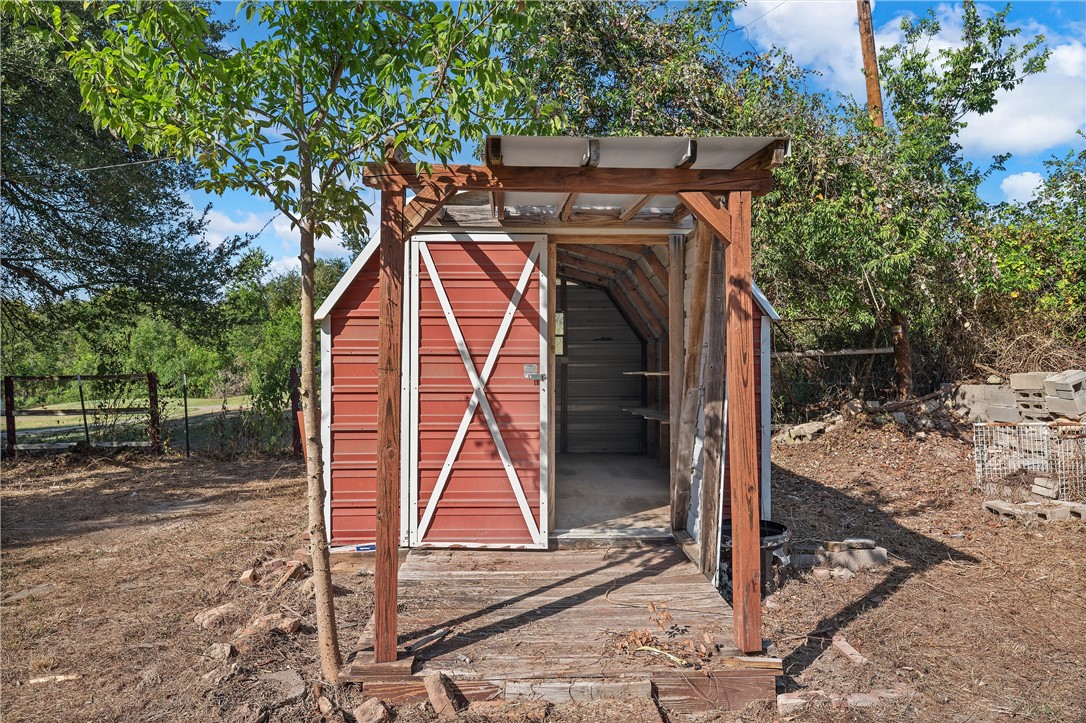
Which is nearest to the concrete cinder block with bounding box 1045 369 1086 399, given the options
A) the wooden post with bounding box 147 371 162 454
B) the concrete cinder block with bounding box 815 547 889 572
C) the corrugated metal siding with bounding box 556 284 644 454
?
the concrete cinder block with bounding box 815 547 889 572

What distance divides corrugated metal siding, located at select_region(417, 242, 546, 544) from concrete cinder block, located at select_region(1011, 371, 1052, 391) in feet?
21.1

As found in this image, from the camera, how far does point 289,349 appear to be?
11.6 m

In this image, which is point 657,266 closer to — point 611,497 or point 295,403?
point 611,497

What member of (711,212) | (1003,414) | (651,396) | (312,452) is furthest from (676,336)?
(1003,414)

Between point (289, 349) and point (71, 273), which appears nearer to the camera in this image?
point (71, 273)

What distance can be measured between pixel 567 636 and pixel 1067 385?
23.1 ft

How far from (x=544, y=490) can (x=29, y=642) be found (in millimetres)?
3478

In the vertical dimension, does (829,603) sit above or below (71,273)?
below

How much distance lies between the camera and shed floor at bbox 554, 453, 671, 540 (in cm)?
575

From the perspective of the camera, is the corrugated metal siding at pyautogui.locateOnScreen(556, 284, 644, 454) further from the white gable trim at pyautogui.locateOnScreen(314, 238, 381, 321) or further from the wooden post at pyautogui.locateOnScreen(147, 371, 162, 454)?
the wooden post at pyautogui.locateOnScreen(147, 371, 162, 454)

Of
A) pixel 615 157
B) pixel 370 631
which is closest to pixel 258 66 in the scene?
pixel 615 157

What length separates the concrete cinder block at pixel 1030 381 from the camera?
796 centimetres

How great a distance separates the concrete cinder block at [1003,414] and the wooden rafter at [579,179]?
23.6ft

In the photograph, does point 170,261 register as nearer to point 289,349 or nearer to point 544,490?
point 289,349
